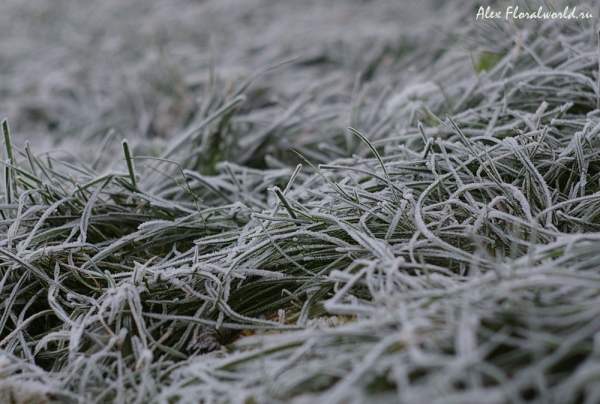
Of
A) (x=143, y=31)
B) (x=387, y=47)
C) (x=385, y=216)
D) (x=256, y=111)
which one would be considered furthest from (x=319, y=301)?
(x=143, y=31)

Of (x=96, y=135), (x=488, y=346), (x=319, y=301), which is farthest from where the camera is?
(x=96, y=135)

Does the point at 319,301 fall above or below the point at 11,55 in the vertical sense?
below

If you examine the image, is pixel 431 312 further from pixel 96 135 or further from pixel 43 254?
pixel 96 135

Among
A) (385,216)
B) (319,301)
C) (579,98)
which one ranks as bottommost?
(319,301)

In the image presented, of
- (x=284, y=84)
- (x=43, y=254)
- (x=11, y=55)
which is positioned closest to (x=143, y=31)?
(x=11, y=55)

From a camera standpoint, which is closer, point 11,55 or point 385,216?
point 385,216

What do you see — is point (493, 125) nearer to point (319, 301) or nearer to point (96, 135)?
point (319, 301)

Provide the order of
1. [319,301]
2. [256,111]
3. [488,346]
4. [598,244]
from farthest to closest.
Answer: [256,111]
[319,301]
[598,244]
[488,346]
